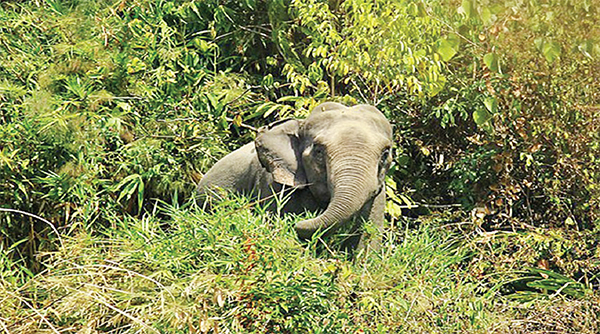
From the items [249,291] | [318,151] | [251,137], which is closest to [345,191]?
[318,151]

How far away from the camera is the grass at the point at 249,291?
6.18m

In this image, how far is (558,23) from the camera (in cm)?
806

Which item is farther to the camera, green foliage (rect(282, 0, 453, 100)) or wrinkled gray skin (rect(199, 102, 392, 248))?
green foliage (rect(282, 0, 453, 100))

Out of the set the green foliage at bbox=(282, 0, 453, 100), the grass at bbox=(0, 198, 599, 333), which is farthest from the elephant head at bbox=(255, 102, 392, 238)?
the green foliage at bbox=(282, 0, 453, 100)

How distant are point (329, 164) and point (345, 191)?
286mm

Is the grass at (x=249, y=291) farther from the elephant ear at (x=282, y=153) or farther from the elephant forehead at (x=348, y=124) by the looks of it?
the elephant forehead at (x=348, y=124)

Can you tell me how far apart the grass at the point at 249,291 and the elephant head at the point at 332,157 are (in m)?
0.28

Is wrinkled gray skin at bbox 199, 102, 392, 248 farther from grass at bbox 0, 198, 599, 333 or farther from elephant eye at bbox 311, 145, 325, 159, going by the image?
grass at bbox 0, 198, 599, 333

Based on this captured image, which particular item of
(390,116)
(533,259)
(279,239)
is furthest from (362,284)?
(390,116)

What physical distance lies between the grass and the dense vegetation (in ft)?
0.05

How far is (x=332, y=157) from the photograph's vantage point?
7.16 metres

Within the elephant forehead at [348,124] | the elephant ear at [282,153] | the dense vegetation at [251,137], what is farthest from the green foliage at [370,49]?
the elephant ear at [282,153]

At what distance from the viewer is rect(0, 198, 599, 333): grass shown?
618 cm

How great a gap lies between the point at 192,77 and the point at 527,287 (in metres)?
3.72
